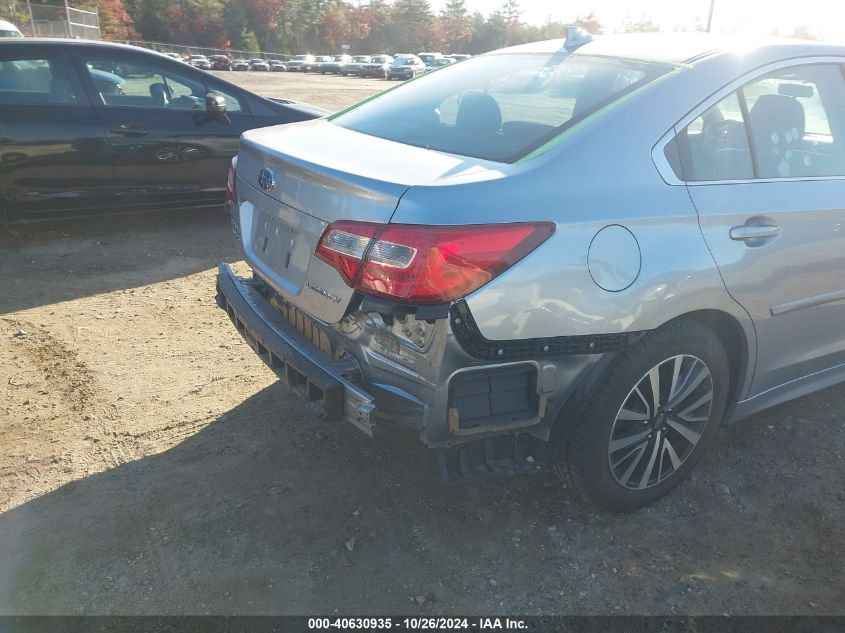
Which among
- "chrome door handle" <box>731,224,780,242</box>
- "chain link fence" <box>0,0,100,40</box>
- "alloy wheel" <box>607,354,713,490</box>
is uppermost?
"chain link fence" <box>0,0,100,40</box>

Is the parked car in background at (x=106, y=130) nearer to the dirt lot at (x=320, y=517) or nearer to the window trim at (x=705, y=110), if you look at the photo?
the dirt lot at (x=320, y=517)

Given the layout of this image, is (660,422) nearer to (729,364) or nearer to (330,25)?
(729,364)

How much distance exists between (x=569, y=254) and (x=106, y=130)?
5049 mm

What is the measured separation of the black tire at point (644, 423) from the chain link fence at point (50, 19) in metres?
39.5

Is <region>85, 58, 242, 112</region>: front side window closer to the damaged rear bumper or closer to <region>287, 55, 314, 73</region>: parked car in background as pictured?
the damaged rear bumper

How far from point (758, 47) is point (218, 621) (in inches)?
118

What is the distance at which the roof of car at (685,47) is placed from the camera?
2.74 metres

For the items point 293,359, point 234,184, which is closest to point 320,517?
point 293,359

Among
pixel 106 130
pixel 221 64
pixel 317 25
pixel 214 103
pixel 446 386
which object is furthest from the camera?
pixel 317 25

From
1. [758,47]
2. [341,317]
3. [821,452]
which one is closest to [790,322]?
[821,452]

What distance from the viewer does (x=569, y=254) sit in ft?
7.29

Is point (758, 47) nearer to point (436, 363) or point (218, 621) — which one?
point (436, 363)

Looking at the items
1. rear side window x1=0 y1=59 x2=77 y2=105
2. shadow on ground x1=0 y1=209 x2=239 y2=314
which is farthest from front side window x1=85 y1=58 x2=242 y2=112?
shadow on ground x1=0 y1=209 x2=239 y2=314

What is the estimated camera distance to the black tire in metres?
2.46
